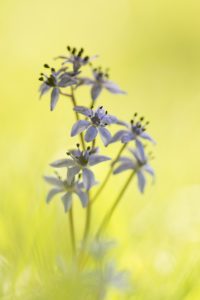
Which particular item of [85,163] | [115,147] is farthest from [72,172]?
[115,147]

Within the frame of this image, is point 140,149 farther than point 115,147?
No

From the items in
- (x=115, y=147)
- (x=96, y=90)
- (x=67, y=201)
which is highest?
(x=115, y=147)

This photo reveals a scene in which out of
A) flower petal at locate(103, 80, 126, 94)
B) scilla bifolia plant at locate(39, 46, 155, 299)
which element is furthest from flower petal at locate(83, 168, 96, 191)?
flower petal at locate(103, 80, 126, 94)

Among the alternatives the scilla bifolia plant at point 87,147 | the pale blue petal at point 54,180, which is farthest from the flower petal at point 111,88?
the pale blue petal at point 54,180

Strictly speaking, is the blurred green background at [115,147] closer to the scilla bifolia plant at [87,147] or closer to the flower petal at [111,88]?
the scilla bifolia plant at [87,147]

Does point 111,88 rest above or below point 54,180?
above

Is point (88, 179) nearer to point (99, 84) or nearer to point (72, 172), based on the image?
point (72, 172)

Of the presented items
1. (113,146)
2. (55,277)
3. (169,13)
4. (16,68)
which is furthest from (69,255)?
(169,13)

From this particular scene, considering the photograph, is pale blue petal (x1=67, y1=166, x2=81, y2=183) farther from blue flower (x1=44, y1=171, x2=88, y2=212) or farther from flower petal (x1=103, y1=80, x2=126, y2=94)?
flower petal (x1=103, y1=80, x2=126, y2=94)
